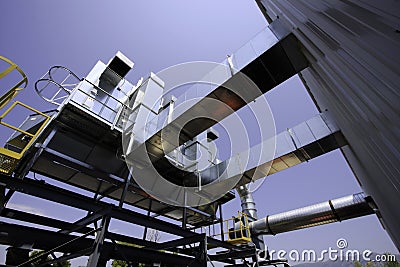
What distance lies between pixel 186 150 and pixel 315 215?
7.01 m

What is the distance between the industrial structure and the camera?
3.05 metres

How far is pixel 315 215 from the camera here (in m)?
9.23

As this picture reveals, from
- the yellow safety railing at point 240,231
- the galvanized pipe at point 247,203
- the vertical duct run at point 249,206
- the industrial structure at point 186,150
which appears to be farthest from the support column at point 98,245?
the galvanized pipe at point 247,203

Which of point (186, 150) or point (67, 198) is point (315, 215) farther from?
point (67, 198)

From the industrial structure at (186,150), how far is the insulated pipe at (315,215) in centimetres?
5

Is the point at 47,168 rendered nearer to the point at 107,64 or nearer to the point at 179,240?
the point at 107,64

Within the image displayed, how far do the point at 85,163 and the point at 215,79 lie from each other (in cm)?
587

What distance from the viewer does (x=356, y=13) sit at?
3.91ft

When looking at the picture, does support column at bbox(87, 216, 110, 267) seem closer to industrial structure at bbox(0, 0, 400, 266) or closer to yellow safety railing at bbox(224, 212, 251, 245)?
industrial structure at bbox(0, 0, 400, 266)

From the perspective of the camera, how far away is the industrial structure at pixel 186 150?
120 inches

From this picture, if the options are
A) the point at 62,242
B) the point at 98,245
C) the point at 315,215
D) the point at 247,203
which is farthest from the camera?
the point at 247,203

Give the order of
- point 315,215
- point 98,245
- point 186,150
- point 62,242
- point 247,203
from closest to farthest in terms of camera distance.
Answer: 1. point 98,245
2. point 62,242
3. point 315,215
4. point 186,150
5. point 247,203

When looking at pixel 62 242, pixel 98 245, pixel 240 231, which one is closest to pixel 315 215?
pixel 240 231

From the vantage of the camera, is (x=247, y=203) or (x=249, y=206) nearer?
(x=249, y=206)
